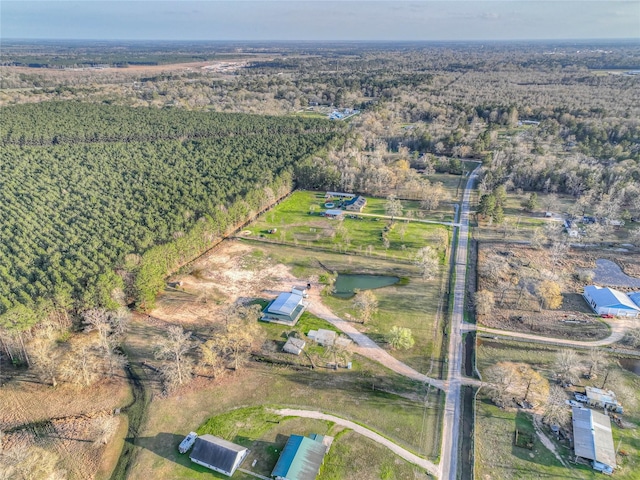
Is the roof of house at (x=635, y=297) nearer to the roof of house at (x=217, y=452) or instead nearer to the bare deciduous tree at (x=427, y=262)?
the bare deciduous tree at (x=427, y=262)

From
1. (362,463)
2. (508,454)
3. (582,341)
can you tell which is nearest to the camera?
(362,463)

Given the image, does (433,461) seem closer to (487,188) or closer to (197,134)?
(487,188)

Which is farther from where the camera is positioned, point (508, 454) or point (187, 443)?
point (187, 443)

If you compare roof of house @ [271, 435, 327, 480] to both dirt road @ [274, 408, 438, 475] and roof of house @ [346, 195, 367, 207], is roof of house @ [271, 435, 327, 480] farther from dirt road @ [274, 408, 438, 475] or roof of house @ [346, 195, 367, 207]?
roof of house @ [346, 195, 367, 207]

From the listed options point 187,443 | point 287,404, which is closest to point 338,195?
point 287,404

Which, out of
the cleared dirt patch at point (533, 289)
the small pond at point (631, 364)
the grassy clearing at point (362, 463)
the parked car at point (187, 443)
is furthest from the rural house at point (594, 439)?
the parked car at point (187, 443)

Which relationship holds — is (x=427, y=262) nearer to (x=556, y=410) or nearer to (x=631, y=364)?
(x=631, y=364)

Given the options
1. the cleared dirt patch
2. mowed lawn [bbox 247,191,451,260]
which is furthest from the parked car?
mowed lawn [bbox 247,191,451,260]

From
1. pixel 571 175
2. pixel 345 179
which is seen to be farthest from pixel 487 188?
pixel 345 179
